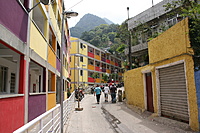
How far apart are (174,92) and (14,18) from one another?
22.1 ft

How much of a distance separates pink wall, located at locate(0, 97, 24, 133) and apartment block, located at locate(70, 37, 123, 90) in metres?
26.1

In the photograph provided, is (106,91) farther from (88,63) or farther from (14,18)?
(88,63)

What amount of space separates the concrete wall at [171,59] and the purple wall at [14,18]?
575 centimetres

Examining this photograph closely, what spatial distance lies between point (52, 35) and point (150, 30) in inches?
398

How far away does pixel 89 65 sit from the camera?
41.4 meters

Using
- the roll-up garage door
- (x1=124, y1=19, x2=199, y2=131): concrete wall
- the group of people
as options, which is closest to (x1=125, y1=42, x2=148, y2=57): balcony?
the group of people

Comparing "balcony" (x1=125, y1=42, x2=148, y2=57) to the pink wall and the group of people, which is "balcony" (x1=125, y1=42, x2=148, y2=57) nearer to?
the group of people

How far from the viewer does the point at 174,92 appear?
25.7 feet

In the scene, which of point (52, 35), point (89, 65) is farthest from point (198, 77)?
point (89, 65)

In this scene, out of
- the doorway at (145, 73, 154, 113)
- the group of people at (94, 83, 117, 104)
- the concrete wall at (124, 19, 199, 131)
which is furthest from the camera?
the group of people at (94, 83, 117, 104)

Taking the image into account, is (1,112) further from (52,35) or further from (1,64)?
(52,35)

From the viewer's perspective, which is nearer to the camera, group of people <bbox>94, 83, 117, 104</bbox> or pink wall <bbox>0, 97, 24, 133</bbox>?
pink wall <bbox>0, 97, 24, 133</bbox>

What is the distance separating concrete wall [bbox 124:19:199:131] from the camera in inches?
249

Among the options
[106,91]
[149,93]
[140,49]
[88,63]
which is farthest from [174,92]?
[88,63]
